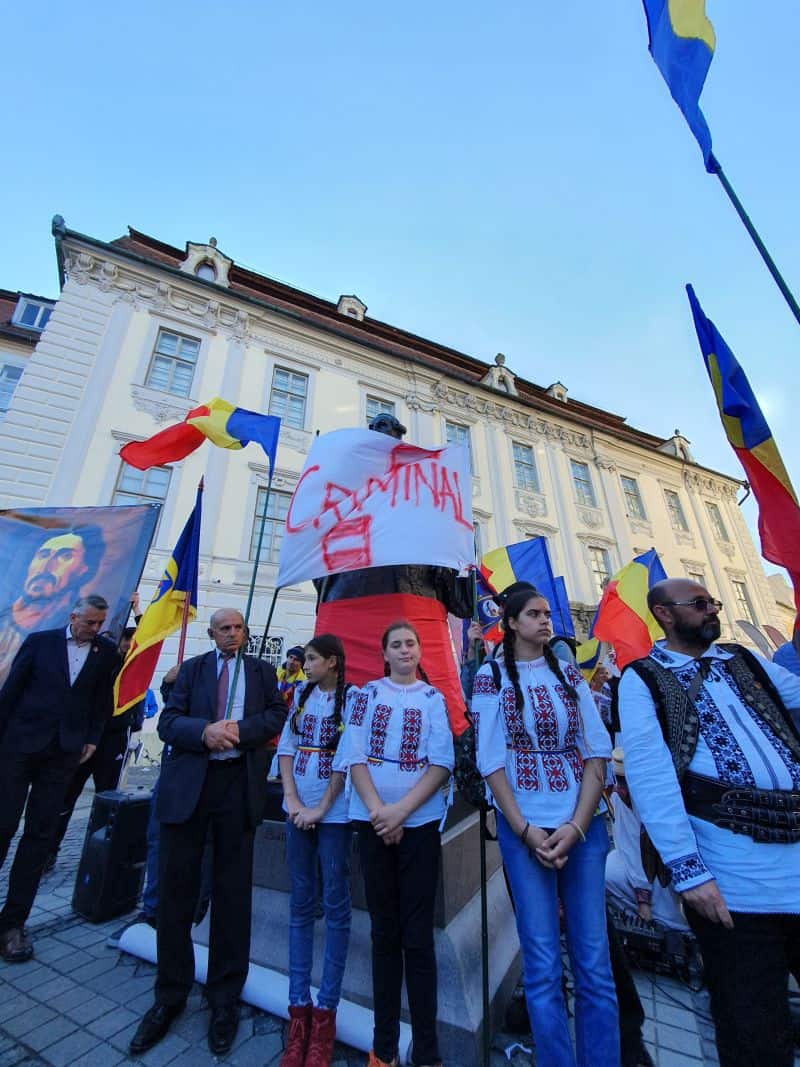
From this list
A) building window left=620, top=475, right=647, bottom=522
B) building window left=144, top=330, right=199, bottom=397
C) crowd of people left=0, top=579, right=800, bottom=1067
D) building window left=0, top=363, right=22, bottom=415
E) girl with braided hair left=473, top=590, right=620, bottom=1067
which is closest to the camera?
crowd of people left=0, top=579, right=800, bottom=1067

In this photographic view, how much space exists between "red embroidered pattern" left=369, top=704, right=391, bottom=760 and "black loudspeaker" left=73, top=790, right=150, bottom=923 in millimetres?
2628

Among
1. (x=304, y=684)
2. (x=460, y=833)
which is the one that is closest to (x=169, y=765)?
(x=304, y=684)

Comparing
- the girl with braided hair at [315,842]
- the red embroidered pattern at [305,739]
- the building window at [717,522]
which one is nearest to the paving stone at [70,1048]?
the girl with braided hair at [315,842]

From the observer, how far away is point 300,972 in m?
2.16

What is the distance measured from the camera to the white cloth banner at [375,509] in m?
2.98

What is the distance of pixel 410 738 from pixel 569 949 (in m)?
0.97

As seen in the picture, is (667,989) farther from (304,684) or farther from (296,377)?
(296,377)

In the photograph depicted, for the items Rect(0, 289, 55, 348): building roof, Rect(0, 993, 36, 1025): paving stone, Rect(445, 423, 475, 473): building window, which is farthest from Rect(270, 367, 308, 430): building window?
Rect(0, 993, 36, 1025): paving stone

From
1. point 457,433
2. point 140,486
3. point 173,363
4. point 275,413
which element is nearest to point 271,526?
point 140,486

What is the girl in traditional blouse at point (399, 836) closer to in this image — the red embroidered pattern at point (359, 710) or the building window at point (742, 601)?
the red embroidered pattern at point (359, 710)

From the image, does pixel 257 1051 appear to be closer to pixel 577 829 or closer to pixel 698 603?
pixel 577 829

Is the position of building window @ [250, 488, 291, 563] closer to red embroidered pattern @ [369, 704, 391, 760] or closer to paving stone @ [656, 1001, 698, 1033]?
red embroidered pattern @ [369, 704, 391, 760]

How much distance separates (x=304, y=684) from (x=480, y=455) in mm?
15146

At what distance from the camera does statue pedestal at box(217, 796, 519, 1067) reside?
7.00 feet
